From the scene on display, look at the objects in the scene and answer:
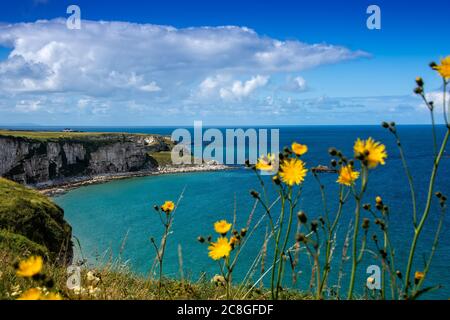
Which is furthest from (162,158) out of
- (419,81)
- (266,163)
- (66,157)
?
(419,81)

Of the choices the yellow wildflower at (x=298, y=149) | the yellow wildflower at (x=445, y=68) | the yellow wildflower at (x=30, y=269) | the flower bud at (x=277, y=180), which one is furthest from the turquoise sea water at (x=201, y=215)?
the yellow wildflower at (x=445, y=68)

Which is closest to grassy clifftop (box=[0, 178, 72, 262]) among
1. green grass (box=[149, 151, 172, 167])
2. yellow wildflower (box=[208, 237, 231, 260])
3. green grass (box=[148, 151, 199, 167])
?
yellow wildflower (box=[208, 237, 231, 260])

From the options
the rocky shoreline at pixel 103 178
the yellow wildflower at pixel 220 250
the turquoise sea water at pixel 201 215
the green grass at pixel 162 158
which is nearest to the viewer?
the yellow wildflower at pixel 220 250

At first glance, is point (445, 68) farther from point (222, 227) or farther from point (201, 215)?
point (201, 215)

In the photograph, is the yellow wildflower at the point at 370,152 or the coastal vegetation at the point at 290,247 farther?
the coastal vegetation at the point at 290,247

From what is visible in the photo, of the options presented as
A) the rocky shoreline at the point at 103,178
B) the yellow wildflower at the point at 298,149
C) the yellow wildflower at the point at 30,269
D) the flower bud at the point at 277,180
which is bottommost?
the rocky shoreline at the point at 103,178

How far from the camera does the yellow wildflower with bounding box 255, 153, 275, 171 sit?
7.31 feet

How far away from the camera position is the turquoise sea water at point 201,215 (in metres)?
28.3

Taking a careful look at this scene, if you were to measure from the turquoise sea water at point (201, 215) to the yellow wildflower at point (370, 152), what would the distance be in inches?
419

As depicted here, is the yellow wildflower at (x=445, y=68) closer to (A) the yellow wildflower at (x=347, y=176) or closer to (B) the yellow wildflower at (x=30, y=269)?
(A) the yellow wildflower at (x=347, y=176)

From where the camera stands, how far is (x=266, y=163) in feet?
7.55
